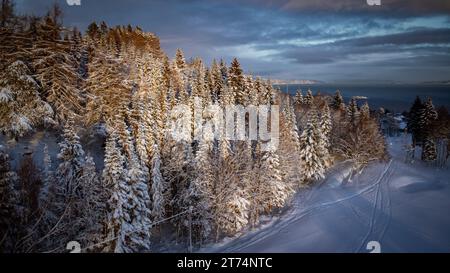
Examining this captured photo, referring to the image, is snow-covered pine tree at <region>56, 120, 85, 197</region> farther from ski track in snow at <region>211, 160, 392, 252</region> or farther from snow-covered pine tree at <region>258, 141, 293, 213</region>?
snow-covered pine tree at <region>258, 141, 293, 213</region>

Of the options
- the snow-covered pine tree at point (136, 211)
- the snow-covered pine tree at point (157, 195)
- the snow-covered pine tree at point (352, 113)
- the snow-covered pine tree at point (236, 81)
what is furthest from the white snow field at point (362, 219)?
the snow-covered pine tree at point (236, 81)

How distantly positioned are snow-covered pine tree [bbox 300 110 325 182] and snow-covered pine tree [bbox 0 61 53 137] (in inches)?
1334

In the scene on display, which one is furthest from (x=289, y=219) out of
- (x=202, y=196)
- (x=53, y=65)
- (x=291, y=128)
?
(x=53, y=65)

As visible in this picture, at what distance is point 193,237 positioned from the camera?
89.6 ft

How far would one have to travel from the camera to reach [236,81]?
61750 mm

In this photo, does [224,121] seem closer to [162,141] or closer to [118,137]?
[162,141]

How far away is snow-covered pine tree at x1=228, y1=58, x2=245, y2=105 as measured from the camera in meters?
58.5

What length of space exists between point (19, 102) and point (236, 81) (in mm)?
39669

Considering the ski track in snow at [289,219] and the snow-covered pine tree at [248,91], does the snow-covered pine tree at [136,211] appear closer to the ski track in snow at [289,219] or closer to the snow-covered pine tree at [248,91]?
the ski track in snow at [289,219]

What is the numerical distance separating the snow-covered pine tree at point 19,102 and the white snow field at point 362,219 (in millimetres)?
23700

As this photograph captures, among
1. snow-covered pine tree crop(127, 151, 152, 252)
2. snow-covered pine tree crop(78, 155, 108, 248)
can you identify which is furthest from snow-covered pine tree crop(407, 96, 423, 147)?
snow-covered pine tree crop(78, 155, 108, 248)

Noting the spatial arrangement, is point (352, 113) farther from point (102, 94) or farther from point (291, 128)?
point (102, 94)

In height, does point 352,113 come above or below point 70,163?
above
